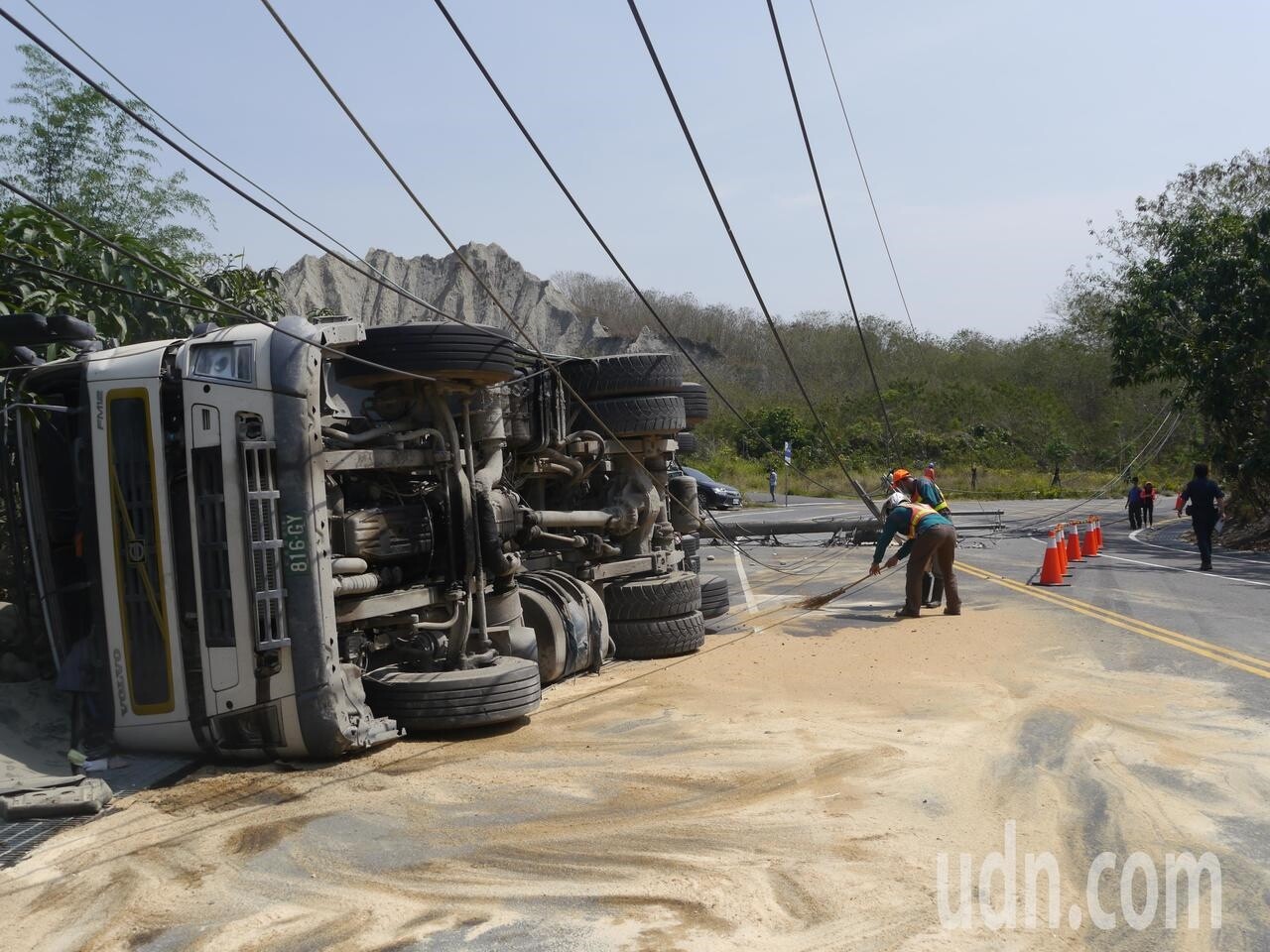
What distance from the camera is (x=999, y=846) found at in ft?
18.0

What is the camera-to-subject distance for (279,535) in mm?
7105

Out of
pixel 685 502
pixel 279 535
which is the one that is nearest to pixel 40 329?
pixel 279 535

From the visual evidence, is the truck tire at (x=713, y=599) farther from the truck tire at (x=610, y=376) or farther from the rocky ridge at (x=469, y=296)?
the rocky ridge at (x=469, y=296)

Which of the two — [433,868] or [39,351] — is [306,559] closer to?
[433,868]

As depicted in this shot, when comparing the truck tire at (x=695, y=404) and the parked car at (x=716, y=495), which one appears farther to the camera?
the parked car at (x=716, y=495)

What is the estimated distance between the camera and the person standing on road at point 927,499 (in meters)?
14.7

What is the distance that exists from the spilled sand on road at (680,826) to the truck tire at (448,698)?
19 centimetres

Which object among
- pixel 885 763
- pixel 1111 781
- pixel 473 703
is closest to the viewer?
pixel 1111 781

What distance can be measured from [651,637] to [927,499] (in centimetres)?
513

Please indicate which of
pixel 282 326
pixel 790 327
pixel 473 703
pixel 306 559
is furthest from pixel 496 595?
pixel 790 327

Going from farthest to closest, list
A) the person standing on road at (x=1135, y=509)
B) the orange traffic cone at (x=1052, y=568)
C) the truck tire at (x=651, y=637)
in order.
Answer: the person standing on road at (x=1135, y=509) < the orange traffic cone at (x=1052, y=568) < the truck tire at (x=651, y=637)

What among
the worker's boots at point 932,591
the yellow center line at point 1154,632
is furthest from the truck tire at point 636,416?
the yellow center line at point 1154,632

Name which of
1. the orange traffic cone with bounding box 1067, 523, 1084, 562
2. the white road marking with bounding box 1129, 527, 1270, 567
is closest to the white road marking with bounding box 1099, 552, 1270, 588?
the orange traffic cone with bounding box 1067, 523, 1084, 562

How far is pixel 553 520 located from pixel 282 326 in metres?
3.83
